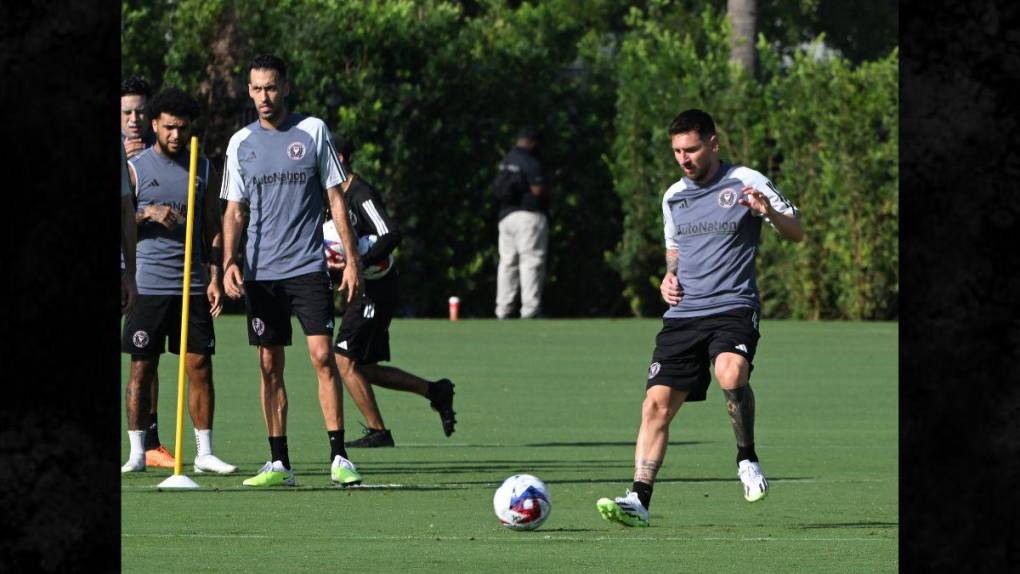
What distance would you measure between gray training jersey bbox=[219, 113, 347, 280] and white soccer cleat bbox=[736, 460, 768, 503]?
94.7 inches

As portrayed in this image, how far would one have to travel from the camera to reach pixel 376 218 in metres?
12.0

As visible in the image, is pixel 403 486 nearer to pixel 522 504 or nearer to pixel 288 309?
pixel 288 309

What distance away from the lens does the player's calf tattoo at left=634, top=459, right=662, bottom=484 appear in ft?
28.0

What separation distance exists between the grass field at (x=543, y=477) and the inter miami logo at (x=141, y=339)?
2.20 ft

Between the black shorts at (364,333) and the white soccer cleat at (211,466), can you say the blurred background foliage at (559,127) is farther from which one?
the white soccer cleat at (211,466)

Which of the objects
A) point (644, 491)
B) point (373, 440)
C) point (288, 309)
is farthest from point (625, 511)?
point (373, 440)

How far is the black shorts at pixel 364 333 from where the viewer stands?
1238 cm

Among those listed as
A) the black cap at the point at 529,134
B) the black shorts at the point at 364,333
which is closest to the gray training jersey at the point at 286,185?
the black shorts at the point at 364,333

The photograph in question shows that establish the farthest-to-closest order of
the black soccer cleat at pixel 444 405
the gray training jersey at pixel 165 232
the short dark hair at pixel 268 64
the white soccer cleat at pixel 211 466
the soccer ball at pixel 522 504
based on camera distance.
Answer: the black soccer cleat at pixel 444 405 → the gray training jersey at pixel 165 232 → the white soccer cleat at pixel 211 466 → the short dark hair at pixel 268 64 → the soccer ball at pixel 522 504

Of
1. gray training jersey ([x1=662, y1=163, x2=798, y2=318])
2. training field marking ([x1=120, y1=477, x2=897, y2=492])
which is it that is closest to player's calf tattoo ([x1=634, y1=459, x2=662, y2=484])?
gray training jersey ([x1=662, y1=163, x2=798, y2=318])

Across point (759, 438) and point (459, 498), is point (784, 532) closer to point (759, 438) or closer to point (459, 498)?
point (459, 498)

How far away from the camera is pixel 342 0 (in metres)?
25.8

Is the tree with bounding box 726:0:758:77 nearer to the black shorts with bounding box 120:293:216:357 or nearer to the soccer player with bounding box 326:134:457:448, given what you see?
the soccer player with bounding box 326:134:457:448
